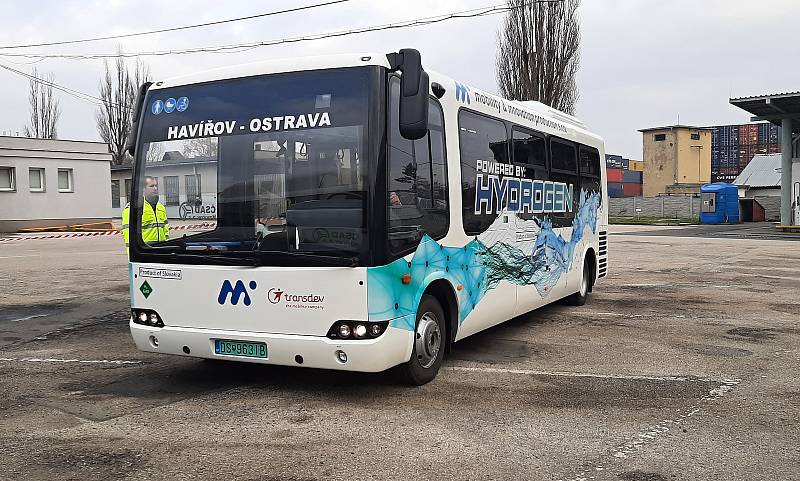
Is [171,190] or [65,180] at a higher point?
[65,180]

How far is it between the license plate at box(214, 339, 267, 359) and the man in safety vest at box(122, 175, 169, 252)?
104 cm

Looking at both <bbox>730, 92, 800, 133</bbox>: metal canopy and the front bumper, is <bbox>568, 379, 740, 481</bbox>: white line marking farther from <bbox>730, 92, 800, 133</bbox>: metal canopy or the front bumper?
<bbox>730, 92, 800, 133</bbox>: metal canopy

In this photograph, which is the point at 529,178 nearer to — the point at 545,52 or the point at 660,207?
the point at 545,52

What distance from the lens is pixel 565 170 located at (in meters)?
10.3

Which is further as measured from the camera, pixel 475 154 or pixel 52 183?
pixel 52 183

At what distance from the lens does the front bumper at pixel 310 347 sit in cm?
573

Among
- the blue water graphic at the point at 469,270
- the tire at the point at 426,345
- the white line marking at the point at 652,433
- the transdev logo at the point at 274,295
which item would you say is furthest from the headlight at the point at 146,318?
the white line marking at the point at 652,433

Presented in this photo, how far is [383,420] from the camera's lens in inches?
219

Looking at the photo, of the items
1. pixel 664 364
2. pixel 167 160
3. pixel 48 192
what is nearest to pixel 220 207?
pixel 167 160

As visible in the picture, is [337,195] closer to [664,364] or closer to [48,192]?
[664,364]

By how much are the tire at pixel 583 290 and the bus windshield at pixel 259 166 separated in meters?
6.28

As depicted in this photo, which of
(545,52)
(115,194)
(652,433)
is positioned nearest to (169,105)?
(652,433)

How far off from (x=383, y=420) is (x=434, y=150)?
2.34 meters

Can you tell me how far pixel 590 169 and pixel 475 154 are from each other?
465 centimetres
